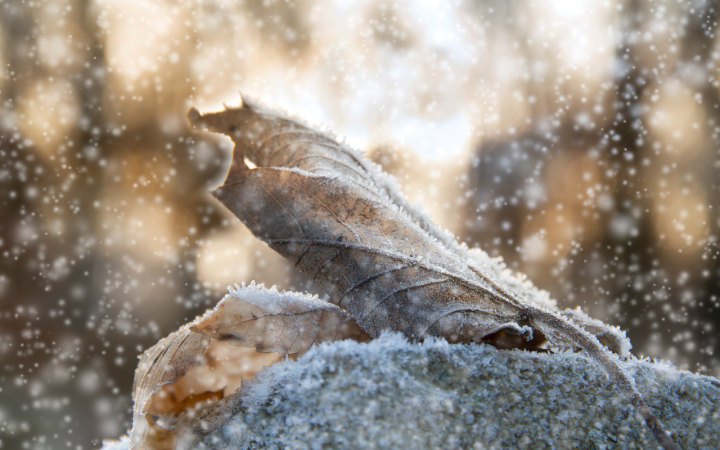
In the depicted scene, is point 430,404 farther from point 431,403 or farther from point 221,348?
point 221,348

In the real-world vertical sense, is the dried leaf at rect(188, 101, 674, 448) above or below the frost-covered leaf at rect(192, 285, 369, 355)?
above

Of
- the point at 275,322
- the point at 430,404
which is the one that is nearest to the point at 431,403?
the point at 430,404

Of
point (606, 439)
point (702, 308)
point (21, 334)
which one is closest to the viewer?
point (606, 439)

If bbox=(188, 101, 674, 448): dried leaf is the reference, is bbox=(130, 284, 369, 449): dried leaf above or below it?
below

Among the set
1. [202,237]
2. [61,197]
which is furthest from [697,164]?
[61,197]

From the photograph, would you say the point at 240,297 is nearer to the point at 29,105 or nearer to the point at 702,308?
the point at 702,308
